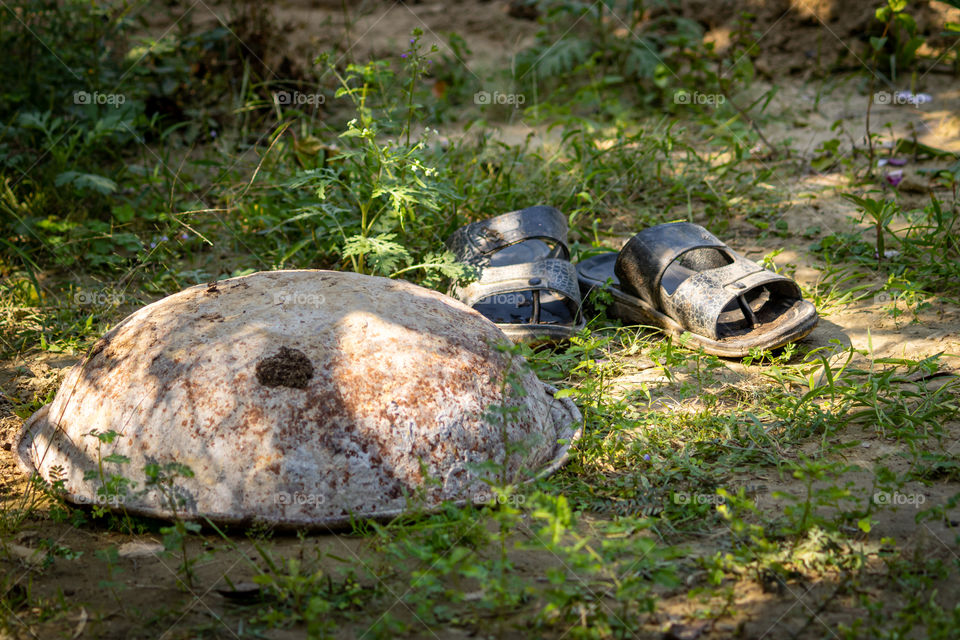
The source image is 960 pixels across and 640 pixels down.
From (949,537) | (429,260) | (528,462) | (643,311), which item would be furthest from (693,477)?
(429,260)

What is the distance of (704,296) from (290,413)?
206cm

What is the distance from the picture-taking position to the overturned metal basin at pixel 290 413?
2.29m

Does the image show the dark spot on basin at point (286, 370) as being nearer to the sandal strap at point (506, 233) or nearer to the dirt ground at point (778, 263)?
the dirt ground at point (778, 263)

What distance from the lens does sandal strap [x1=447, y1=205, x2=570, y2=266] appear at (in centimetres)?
388

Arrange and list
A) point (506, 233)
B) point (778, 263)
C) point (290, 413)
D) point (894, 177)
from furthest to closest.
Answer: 1. point (894, 177)
2. point (778, 263)
3. point (506, 233)
4. point (290, 413)

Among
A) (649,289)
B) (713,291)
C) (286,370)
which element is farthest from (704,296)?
(286,370)

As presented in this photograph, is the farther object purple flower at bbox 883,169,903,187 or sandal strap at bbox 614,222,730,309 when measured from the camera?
purple flower at bbox 883,169,903,187

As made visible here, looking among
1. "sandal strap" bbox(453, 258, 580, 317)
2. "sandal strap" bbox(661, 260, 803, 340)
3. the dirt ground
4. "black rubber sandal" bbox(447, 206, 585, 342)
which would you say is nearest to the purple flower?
the dirt ground

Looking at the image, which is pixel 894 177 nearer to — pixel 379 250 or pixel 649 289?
pixel 649 289

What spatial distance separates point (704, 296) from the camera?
3590mm

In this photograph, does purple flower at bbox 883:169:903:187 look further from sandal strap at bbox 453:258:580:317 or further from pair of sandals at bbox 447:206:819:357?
sandal strap at bbox 453:258:580:317

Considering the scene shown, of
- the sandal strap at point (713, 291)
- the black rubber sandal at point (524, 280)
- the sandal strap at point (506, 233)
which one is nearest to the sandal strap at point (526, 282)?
the black rubber sandal at point (524, 280)

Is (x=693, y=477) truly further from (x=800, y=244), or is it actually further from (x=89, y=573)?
(x=800, y=244)

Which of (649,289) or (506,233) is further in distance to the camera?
(506,233)
